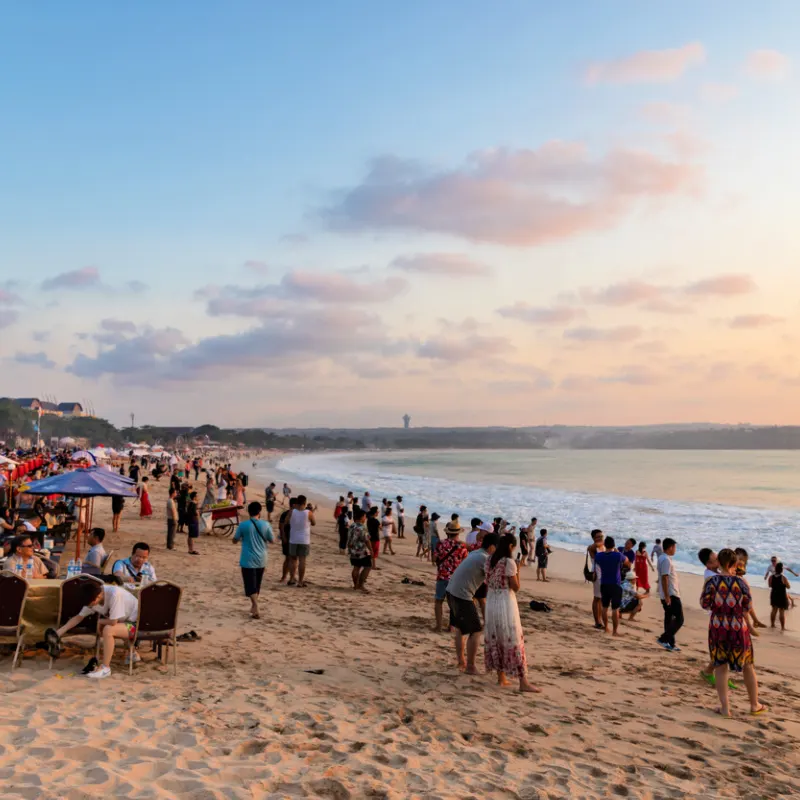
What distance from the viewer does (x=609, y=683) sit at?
7266mm

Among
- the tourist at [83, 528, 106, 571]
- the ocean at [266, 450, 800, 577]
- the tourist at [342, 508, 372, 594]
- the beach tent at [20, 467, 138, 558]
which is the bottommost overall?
the ocean at [266, 450, 800, 577]

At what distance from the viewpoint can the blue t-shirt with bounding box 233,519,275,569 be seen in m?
9.20

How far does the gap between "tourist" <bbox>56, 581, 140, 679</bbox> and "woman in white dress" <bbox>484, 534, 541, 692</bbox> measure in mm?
3577

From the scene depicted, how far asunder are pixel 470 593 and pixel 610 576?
12.4 ft

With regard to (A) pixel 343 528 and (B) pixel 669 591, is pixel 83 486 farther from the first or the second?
(B) pixel 669 591

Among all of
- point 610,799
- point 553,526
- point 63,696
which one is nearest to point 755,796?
point 610,799

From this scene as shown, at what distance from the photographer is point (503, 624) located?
6.57m

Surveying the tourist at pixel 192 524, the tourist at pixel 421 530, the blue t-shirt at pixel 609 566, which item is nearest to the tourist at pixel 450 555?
the blue t-shirt at pixel 609 566

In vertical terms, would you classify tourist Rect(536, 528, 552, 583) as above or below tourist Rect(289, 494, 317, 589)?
below

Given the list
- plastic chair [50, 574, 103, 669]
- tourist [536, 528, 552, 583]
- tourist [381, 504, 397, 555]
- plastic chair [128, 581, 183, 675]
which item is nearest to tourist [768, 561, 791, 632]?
tourist [536, 528, 552, 583]

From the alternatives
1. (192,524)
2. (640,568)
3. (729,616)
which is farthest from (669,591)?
(192,524)

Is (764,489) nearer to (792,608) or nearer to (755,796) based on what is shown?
(792,608)

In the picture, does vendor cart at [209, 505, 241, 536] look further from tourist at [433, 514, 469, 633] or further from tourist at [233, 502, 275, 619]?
tourist at [433, 514, 469, 633]

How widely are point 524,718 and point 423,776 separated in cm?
160
